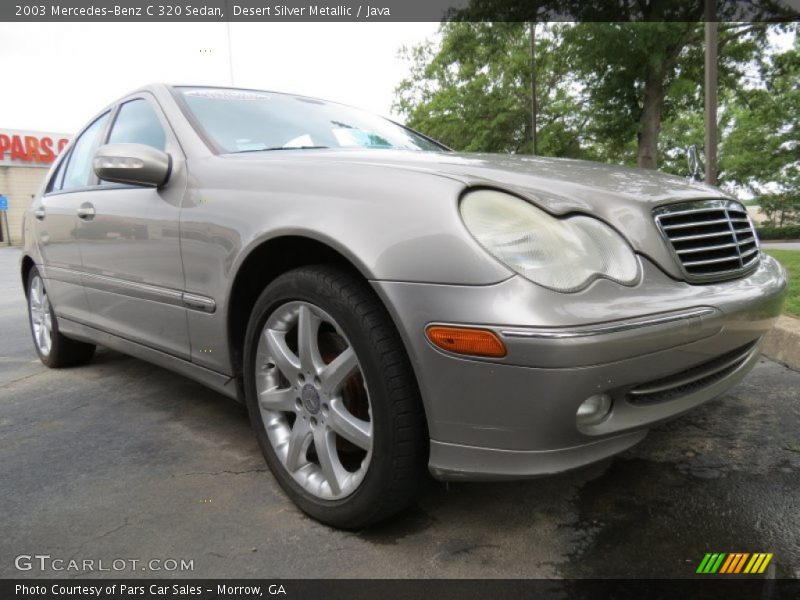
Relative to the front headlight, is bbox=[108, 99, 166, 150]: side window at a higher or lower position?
higher

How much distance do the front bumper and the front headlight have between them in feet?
0.14

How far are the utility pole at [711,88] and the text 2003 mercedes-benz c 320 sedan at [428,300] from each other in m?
5.78

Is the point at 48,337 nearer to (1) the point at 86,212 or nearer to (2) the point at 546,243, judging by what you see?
(1) the point at 86,212

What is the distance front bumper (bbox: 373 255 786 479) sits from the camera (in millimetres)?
1481

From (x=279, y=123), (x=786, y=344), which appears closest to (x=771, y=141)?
(x=786, y=344)

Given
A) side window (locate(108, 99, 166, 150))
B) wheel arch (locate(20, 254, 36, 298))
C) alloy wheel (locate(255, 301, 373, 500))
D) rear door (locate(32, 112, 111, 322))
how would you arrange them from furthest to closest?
wheel arch (locate(20, 254, 36, 298))
rear door (locate(32, 112, 111, 322))
side window (locate(108, 99, 166, 150))
alloy wheel (locate(255, 301, 373, 500))

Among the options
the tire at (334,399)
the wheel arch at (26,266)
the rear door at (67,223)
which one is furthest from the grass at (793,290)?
the wheel arch at (26,266)

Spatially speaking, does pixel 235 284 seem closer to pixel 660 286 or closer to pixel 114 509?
pixel 114 509

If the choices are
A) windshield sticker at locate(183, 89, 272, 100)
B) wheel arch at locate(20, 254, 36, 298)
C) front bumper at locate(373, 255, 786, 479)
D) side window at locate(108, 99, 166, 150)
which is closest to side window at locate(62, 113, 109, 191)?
side window at locate(108, 99, 166, 150)

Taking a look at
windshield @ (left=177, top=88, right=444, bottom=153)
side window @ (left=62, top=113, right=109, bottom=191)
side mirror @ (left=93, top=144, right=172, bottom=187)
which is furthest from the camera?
side window @ (left=62, top=113, right=109, bottom=191)

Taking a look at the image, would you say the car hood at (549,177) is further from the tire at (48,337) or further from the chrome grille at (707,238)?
the tire at (48,337)

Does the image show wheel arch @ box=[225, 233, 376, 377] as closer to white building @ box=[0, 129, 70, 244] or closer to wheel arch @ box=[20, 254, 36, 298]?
wheel arch @ box=[20, 254, 36, 298]

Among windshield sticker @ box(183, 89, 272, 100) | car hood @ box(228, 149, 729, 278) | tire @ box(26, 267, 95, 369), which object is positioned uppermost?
windshield sticker @ box(183, 89, 272, 100)

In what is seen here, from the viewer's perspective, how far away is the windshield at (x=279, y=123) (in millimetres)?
2639
